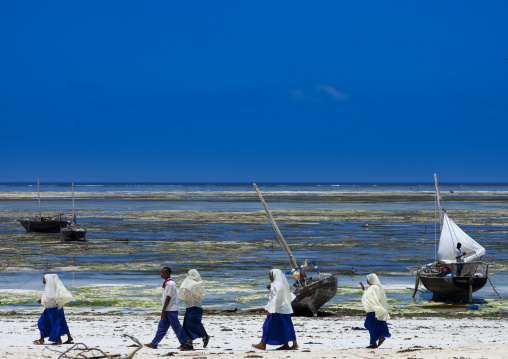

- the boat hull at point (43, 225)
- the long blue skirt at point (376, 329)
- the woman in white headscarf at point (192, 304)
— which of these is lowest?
the long blue skirt at point (376, 329)

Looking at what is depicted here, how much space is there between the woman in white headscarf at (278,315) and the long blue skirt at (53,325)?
147 inches

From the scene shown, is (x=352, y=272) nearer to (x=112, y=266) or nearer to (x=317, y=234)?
(x=112, y=266)

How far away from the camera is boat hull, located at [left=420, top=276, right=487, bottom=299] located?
2206cm

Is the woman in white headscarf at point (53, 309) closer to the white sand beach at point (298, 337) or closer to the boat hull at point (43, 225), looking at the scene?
the white sand beach at point (298, 337)

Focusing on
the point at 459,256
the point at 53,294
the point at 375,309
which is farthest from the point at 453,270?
the point at 53,294


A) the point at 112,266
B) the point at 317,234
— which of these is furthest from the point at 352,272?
the point at 317,234

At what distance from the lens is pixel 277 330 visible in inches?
510

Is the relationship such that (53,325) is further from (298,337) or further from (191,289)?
(298,337)

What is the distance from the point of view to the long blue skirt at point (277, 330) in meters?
12.9

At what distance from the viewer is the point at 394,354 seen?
39.9 feet

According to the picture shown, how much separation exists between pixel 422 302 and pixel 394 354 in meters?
10.2

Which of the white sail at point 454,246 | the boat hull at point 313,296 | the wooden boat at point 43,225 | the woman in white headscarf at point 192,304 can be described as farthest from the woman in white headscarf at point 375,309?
the wooden boat at point 43,225

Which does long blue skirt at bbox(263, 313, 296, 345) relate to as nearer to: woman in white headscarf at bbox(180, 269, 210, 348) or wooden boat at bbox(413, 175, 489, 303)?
woman in white headscarf at bbox(180, 269, 210, 348)

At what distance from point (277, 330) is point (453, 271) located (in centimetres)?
1156
